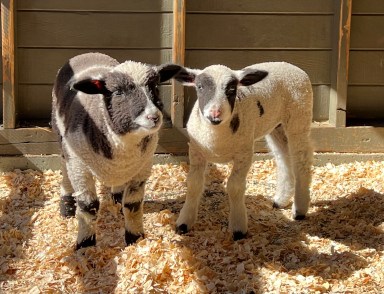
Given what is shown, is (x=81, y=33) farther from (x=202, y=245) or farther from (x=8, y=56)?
(x=202, y=245)

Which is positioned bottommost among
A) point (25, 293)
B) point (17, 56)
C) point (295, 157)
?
point (25, 293)

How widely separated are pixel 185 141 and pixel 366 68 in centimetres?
238

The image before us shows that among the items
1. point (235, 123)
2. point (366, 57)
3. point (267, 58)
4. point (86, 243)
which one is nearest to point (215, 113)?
point (235, 123)

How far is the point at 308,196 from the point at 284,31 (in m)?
2.32

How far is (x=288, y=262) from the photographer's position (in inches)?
211

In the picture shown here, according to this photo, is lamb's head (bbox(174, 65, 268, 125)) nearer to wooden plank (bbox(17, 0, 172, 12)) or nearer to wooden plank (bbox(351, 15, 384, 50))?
wooden plank (bbox(17, 0, 172, 12))

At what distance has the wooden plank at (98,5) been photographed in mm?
7504

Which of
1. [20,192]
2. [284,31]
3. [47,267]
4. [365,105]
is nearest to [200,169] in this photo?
[47,267]

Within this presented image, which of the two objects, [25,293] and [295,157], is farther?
[295,157]

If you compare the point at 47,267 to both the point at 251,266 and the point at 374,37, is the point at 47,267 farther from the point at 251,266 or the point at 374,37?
the point at 374,37

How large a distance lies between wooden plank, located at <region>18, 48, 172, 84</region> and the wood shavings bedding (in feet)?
3.69

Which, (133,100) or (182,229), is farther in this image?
(182,229)

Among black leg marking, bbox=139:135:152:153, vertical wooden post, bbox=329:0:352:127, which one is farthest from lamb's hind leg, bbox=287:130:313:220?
black leg marking, bbox=139:135:152:153

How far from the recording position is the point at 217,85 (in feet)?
17.8
